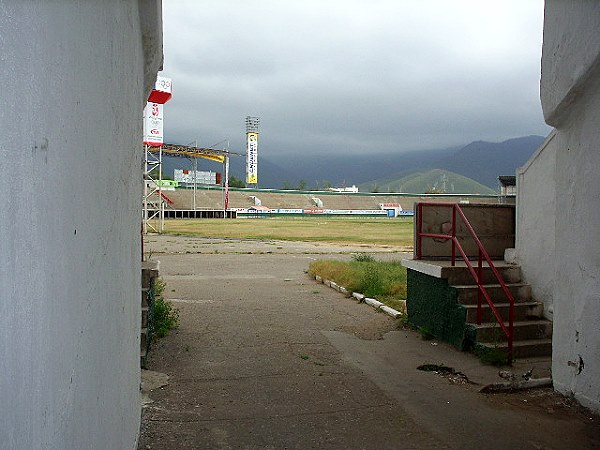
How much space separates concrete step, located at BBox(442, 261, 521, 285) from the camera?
8320 mm

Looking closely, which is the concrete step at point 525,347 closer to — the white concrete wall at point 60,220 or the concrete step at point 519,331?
the concrete step at point 519,331

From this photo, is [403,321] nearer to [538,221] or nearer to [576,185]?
[538,221]

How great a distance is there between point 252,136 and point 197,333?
93168 mm

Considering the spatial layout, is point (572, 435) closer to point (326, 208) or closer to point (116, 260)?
point (116, 260)

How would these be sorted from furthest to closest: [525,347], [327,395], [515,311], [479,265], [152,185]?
[152,185]
[515,311]
[479,265]
[525,347]
[327,395]

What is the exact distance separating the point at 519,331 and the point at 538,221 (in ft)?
5.70

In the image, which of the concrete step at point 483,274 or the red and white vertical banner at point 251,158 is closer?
the concrete step at point 483,274

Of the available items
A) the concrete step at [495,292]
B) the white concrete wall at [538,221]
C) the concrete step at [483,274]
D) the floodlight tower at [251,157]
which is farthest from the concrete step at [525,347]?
the floodlight tower at [251,157]

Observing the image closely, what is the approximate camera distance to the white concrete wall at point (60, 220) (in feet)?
3.67

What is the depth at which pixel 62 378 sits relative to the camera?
1562 mm

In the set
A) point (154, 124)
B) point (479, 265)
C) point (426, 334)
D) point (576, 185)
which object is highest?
point (154, 124)

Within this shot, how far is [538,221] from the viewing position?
845 cm

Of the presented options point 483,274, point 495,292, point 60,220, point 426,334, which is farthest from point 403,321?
point 60,220

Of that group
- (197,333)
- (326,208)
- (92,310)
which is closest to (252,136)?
(326,208)
